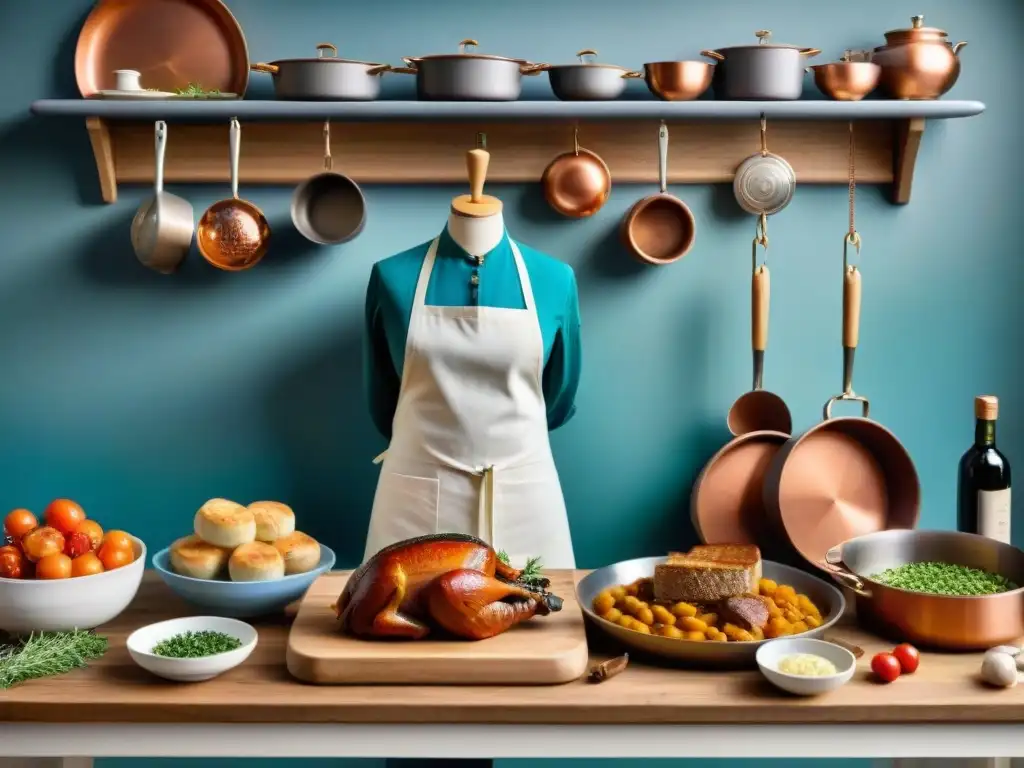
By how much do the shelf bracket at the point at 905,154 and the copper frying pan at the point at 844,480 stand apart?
24cm

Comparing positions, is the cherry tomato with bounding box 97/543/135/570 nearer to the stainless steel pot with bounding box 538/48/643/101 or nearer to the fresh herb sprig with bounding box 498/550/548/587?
the fresh herb sprig with bounding box 498/550/548/587

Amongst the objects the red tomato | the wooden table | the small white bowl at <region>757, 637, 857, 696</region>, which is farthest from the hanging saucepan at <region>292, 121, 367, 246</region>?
the red tomato

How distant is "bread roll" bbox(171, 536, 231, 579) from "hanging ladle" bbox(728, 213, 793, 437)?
1.27m

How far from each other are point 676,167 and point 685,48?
29cm

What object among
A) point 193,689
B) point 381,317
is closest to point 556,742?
point 193,689

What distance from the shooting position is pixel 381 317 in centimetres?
246

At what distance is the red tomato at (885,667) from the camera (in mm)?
1720

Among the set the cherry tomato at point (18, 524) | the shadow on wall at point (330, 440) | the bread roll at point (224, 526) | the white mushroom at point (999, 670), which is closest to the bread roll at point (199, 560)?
the bread roll at point (224, 526)

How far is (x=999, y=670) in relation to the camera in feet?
5.56

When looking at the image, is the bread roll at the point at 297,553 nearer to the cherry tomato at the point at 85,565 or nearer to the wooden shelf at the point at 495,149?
the cherry tomato at the point at 85,565

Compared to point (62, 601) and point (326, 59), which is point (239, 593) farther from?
point (326, 59)

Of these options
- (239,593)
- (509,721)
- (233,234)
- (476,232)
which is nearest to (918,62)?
(476,232)

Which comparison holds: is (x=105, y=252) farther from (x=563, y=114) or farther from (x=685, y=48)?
(x=685, y=48)

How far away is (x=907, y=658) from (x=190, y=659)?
1125 mm
